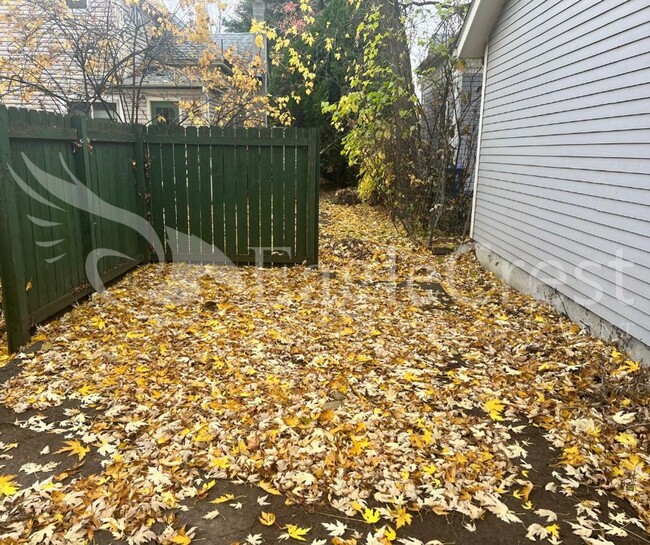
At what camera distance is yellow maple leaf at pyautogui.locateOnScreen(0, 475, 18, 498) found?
2.65 metres

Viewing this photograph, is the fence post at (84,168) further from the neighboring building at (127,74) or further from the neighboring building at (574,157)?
the neighboring building at (574,157)

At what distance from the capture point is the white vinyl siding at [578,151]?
4168 millimetres

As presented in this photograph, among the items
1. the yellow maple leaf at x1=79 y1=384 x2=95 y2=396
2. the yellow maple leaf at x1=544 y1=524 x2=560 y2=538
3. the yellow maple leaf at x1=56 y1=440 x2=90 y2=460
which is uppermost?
the yellow maple leaf at x1=79 y1=384 x2=95 y2=396

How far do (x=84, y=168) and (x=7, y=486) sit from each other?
361cm

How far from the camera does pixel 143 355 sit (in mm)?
4363

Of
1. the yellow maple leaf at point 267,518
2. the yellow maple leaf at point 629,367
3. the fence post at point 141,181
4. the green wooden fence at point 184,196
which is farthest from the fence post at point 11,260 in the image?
the yellow maple leaf at point 629,367

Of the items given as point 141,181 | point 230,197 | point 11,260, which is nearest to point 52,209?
point 11,260

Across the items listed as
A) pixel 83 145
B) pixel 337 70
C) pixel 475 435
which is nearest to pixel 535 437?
pixel 475 435

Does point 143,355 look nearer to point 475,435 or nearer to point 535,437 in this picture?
point 475,435

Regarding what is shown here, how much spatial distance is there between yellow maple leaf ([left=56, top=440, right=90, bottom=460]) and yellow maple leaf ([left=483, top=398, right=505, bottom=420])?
8.56 feet

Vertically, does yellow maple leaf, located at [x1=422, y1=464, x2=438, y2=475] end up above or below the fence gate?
below

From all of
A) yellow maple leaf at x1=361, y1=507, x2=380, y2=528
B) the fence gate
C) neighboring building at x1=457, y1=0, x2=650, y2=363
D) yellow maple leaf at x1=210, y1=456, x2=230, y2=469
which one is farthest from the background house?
yellow maple leaf at x1=361, y1=507, x2=380, y2=528

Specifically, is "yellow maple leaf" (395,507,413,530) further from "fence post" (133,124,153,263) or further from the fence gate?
"fence post" (133,124,153,263)

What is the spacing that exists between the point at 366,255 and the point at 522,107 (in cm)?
316
